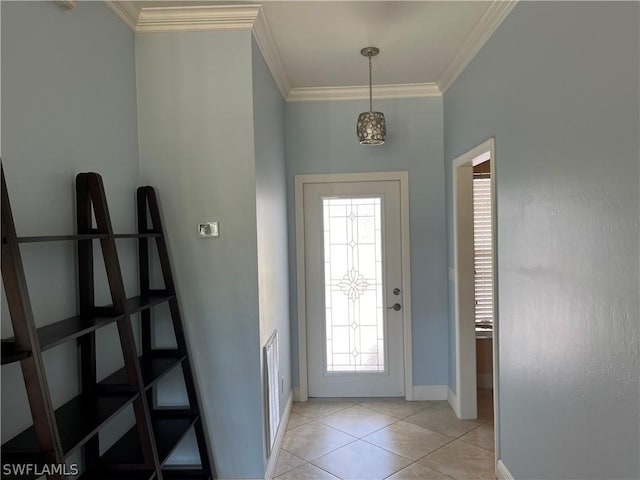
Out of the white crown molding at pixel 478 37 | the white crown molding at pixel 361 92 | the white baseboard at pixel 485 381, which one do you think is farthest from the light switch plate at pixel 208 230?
the white baseboard at pixel 485 381

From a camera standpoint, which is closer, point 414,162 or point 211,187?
point 211,187

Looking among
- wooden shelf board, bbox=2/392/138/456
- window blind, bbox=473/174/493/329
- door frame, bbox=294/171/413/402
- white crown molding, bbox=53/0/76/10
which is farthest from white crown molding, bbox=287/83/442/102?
wooden shelf board, bbox=2/392/138/456

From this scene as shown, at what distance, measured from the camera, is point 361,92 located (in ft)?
12.2

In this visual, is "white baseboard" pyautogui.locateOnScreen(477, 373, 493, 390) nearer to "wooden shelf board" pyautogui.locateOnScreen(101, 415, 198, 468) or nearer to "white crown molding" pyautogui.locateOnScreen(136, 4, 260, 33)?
"wooden shelf board" pyautogui.locateOnScreen(101, 415, 198, 468)

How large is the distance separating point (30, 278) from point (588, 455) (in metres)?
2.19

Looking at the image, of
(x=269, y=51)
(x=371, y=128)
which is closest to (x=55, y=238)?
(x=269, y=51)

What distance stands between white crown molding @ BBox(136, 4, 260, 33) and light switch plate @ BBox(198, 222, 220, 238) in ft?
3.60

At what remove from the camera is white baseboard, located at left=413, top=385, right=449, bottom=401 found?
3816 millimetres

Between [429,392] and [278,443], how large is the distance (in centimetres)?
154


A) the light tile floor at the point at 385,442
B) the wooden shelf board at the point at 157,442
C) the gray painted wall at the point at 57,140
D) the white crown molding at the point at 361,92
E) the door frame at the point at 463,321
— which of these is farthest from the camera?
the white crown molding at the point at 361,92

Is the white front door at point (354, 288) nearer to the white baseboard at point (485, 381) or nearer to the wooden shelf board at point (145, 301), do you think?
the white baseboard at point (485, 381)

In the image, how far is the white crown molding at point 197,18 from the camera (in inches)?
90.9

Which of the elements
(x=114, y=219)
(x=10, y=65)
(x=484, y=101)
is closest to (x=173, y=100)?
(x=114, y=219)

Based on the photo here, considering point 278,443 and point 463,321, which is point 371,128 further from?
point 278,443
